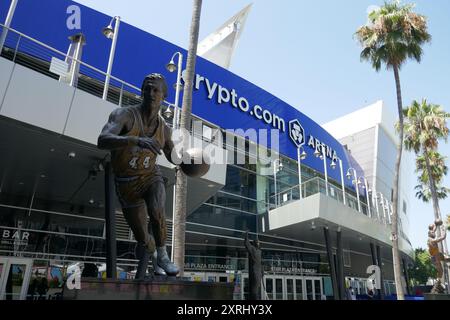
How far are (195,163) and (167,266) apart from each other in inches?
50.4

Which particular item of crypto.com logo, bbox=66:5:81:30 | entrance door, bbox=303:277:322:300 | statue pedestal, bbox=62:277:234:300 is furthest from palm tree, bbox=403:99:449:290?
statue pedestal, bbox=62:277:234:300

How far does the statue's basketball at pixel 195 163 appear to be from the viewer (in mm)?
4316

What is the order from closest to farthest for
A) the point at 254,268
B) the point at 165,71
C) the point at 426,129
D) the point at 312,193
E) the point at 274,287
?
1. the point at 254,268
2. the point at 165,71
3. the point at 312,193
4. the point at 274,287
5. the point at 426,129

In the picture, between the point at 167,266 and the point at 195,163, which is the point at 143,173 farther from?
the point at 167,266

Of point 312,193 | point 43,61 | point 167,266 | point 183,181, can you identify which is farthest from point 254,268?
point 43,61

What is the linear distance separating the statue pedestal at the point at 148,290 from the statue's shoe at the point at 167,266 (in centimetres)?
6

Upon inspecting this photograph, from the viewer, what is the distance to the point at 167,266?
12.8 ft

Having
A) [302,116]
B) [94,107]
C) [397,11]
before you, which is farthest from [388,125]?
[94,107]

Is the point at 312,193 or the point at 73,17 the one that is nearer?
the point at 73,17

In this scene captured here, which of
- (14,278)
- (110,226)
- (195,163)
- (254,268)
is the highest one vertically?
(195,163)

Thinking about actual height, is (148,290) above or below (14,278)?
below
